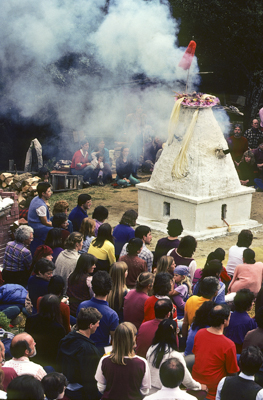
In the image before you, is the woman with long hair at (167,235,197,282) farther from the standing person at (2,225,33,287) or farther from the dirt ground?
the dirt ground

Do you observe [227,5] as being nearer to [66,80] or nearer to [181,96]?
[66,80]

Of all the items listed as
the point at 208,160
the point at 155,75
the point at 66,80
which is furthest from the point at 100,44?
the point at 208,160

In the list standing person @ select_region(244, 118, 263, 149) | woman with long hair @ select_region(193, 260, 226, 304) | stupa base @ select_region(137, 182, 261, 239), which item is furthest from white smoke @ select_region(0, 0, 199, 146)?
woman with long hair @ select_region(193, 260, 226, 304)

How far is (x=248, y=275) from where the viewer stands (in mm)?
5664

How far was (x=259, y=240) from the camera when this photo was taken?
30.5 ft

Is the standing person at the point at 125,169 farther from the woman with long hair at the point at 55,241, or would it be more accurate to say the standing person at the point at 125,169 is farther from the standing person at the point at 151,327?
the standing person at the point at 151,327

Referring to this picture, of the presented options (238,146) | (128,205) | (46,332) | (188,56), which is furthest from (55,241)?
(238,146)

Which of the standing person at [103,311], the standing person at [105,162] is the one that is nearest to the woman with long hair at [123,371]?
the standing person at [103,311]

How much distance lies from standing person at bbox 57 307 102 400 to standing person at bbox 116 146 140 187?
30.1ft

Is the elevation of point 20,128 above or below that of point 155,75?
below

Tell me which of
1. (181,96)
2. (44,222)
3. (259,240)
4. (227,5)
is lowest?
(259,240)

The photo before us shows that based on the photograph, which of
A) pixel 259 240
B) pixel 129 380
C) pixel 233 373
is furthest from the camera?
pixel 259 240

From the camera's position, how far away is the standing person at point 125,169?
12.9 meters

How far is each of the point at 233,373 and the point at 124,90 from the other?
504 inches
